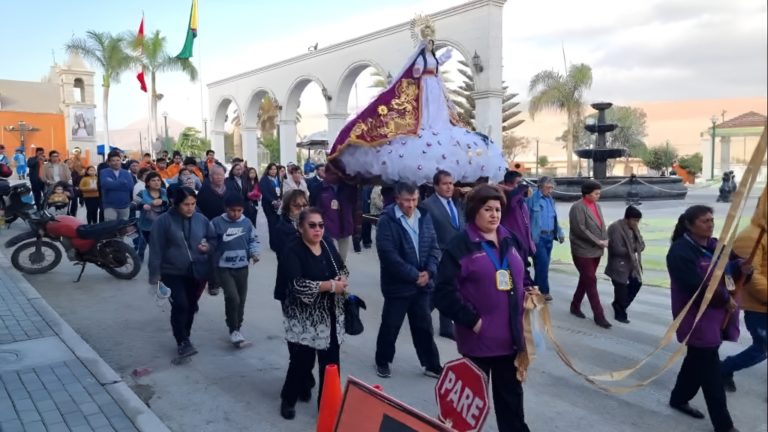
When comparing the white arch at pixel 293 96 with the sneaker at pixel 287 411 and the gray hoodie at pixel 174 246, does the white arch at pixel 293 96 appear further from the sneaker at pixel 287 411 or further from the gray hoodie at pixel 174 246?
the sneaker at pixel 287 411

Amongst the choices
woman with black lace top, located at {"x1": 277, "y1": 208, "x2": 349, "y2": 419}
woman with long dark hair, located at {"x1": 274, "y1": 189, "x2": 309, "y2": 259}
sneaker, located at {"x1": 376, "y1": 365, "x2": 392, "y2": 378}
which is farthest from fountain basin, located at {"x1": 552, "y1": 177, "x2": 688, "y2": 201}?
woman with black lace top, located at {"x1": 277, "y1": 208, "x2": 349, "y2": 419}

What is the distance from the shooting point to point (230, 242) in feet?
19.3

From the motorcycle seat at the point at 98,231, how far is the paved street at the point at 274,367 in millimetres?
777

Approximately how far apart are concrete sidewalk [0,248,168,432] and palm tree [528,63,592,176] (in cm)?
4013

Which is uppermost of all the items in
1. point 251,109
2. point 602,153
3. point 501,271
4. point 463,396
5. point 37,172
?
point 251,109

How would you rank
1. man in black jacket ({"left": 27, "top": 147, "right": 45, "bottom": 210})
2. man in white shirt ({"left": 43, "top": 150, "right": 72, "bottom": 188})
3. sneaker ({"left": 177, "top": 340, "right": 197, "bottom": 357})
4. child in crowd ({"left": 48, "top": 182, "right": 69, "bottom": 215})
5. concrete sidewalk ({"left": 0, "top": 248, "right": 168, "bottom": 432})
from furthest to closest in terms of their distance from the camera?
1. man in black jacket ({"left": 27, "top": 147, "right": 45, "bottom": 210})
2. man in white shirt ({"left": 43, "top": 150, "right": 72, "bottom": 188})
3. child in crowd ({"left": 48, "top": 182, "right": 69, "bottom": 215})
4. sneaker ({"left": 177, "top": 340, "right": 197, "bottom": 357})
5. concrete sidewalk ({"left": 0, "top": 248, "right": 168, "bottom": 432})

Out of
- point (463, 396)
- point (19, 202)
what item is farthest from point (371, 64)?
point (463, 396)

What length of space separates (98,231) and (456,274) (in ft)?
22.7

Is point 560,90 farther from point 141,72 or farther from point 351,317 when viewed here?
point 351,317

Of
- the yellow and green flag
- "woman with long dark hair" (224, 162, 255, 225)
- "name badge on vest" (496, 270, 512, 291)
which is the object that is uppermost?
the yellow and green flag

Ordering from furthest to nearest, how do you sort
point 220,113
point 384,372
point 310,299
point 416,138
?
1. point 220,113
2. point 416,138
3. point 384,372
4. point 310,299

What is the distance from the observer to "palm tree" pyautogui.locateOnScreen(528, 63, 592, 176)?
41750 millimetres

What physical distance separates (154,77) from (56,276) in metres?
32.1

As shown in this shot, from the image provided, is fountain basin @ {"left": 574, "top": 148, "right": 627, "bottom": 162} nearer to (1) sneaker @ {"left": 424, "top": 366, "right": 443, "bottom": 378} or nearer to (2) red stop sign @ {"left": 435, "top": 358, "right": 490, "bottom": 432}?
(1) sneaker @ {"left": 424, "top": 366, "right": 443, "bottom": 378}
